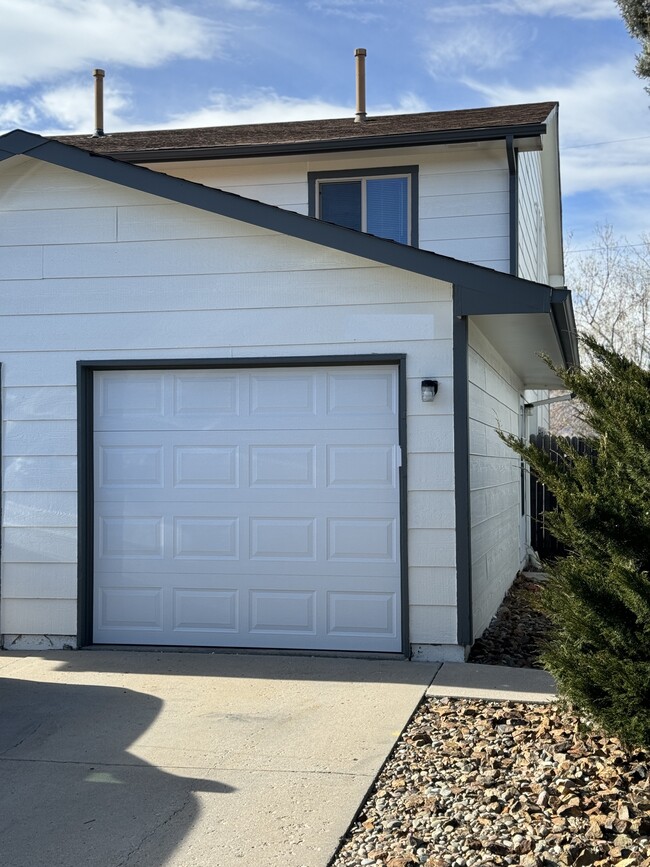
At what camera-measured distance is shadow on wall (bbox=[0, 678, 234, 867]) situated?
432cm

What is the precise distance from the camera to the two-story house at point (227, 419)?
25.3 feet

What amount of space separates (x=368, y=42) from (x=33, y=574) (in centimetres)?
907

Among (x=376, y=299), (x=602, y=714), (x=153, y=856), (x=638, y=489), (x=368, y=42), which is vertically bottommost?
(x=153, y=856)

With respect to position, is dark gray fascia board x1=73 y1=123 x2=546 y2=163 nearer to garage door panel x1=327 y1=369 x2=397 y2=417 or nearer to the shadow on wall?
garage door panel x1=327 y1=369 x2=397 y2=417

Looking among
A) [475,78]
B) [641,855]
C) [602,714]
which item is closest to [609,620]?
[602,714]

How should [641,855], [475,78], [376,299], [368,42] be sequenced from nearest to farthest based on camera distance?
1. [641,855]
2. [376,299]
3. [368,42]
4. [475,78]

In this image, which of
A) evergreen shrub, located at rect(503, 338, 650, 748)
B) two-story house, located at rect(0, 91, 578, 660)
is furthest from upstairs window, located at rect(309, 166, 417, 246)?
evergreen shrub, located at rect(503, 338, 650, 748)

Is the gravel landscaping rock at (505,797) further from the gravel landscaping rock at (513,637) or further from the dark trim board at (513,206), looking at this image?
the dark trim board at (513,206)

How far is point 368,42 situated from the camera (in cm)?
1367

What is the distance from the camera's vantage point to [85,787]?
16.5 feet

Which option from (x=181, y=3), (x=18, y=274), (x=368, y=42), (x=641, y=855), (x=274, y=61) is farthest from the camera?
(x=274, y=61)

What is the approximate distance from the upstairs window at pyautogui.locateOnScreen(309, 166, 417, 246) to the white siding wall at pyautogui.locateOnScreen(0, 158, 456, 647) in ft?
10.4

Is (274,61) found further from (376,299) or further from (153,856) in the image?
(153,856)

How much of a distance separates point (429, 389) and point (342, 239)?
135cm
